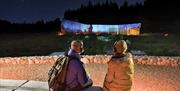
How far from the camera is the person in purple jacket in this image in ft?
23.4

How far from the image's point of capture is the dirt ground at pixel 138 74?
32.6 ft

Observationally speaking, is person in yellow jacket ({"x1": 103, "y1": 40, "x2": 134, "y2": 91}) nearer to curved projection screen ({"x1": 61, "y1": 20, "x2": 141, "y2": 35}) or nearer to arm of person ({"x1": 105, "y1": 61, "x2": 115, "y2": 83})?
A: arm of person ({"x1": 105, "y1": 61, "x2": 115, "y2": 83})

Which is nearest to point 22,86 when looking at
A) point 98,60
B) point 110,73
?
point 110,73

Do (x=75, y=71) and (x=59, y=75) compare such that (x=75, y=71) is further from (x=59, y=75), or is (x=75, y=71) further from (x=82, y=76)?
(x=59, y=75)

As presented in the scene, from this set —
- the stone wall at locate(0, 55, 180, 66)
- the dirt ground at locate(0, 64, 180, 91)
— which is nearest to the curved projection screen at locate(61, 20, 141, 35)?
the stone wall at locate(0, 55, 180, 66)

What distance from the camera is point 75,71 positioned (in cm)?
717

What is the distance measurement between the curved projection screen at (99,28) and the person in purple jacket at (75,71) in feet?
48.1

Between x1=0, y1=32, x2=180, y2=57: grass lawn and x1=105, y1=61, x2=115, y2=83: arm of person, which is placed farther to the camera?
x1=0, y1=32, x2=180, y2=57: grass lawn

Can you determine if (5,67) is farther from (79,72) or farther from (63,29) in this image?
(63,29)

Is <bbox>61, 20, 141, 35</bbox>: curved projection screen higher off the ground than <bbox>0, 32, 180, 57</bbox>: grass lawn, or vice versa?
<bbox>61, 20, 141, 35</bbox>: curved projection screen

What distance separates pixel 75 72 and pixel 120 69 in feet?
2.91

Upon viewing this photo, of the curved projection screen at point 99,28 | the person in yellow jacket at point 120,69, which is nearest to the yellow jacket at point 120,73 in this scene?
the person in yellow jacket at point 120,69

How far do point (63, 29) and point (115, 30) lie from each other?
3.77 meters

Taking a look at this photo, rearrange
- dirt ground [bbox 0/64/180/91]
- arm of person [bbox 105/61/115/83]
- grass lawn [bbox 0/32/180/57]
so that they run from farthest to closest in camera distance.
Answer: grass lawn [bbox 0/32/180/57], dirt ground [bbox 0/64/180/91], arm of person [bbox 105/61/115/83]
